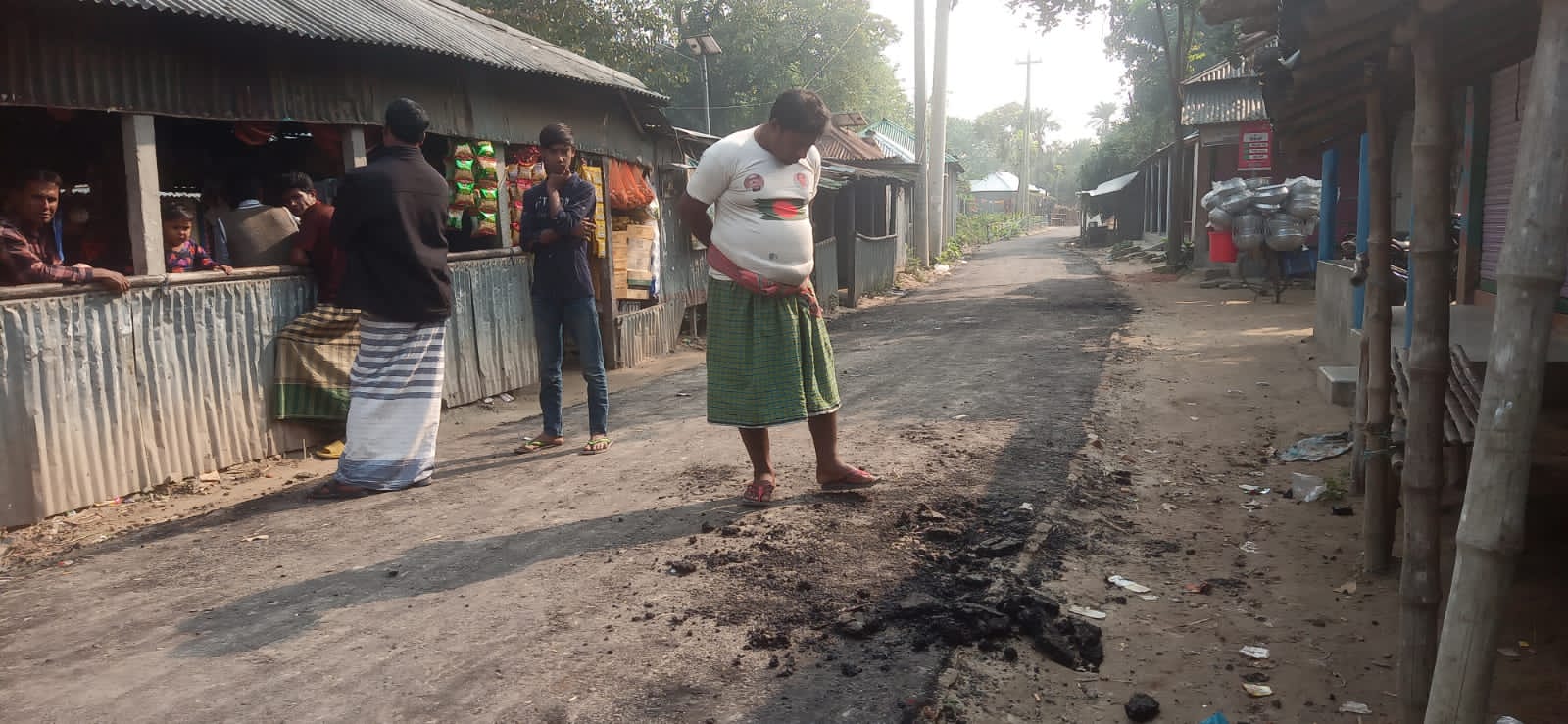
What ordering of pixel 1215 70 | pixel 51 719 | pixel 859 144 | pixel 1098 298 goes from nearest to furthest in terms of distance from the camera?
pixel 51 719 → pixel 1098 298 → pixel 1215 70 → pixel 859 144

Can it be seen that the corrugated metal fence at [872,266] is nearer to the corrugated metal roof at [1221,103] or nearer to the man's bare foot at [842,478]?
the corrugated metal roof at [1221,103]

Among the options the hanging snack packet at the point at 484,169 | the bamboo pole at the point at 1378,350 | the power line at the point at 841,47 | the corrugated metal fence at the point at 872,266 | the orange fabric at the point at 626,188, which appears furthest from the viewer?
the power line at the point at 841,47

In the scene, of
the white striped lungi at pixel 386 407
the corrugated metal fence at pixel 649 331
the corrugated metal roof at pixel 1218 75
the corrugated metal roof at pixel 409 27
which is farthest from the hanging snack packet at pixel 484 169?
the corrugated metal roof at pixel 1218 75

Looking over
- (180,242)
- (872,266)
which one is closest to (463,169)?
(180,242)

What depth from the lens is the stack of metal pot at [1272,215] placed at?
573 inches

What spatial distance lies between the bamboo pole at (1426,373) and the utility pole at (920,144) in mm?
20207

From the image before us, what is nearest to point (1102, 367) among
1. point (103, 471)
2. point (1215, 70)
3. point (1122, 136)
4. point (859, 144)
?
point (103, 471)

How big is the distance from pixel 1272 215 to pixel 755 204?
507 inches

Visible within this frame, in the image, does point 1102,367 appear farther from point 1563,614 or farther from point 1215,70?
point 1215,70

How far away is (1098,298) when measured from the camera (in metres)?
15.7

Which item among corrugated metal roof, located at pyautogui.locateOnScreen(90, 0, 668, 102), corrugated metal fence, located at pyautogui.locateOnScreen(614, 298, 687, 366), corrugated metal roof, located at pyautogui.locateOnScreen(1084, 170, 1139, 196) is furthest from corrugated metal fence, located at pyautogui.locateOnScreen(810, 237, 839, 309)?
corrugated metal roof, located at pyautogui.locateOnScreen(1084, 170, 1139, 196)

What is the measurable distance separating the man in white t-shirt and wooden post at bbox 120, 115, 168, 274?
10.4 ft

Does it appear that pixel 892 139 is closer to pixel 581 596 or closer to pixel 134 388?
pixel 134 388

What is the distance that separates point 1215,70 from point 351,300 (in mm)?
21234
